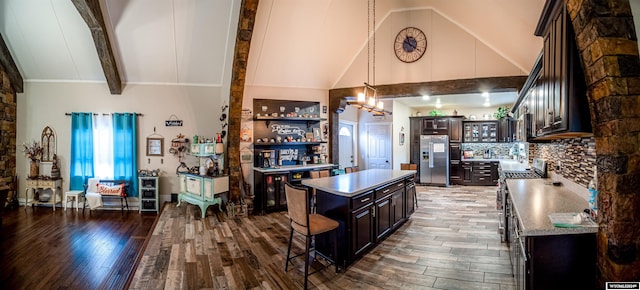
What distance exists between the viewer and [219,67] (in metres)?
6.00

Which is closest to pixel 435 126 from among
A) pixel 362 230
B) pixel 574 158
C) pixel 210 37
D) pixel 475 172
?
pixel 475 172

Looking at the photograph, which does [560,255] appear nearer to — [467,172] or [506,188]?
[506,188]

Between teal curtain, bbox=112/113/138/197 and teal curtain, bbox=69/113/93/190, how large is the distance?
51 centimetres

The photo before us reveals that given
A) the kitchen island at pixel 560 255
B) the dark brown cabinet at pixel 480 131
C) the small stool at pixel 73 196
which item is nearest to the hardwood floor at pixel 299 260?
the kitchen island at pixel 560 255

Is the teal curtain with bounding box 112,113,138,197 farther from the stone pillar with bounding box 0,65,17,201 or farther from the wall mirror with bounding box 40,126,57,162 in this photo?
the stone pillar with bounding box 0,65,17,201

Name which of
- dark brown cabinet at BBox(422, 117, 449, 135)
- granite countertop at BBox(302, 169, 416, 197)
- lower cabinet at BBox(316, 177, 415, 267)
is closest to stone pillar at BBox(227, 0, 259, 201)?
granite countertop at BBox(302, 169, 416, 197)

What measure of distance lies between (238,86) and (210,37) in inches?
42.6

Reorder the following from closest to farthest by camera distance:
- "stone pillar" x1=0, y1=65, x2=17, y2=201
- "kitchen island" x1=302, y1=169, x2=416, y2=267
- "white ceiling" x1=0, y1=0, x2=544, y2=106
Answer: "kitchen island" x1=302, y1=169, x2=416, y2=267 < "white ceiling" x1=0, y1=0, x2=544, y2=106 < "stone pillar" x1=0, y1=65, x2=17, y2=201

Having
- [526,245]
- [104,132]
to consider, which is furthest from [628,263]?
[104,132]

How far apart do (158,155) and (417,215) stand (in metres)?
5.62

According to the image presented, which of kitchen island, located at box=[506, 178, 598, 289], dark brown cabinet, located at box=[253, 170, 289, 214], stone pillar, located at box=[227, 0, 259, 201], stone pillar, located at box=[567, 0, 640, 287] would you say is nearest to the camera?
stone pillar, located at box=[567, 0, 640, 287]

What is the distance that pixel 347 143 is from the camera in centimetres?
921

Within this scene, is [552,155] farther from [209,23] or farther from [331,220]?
[209,23]

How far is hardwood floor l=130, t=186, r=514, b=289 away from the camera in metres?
2.90
